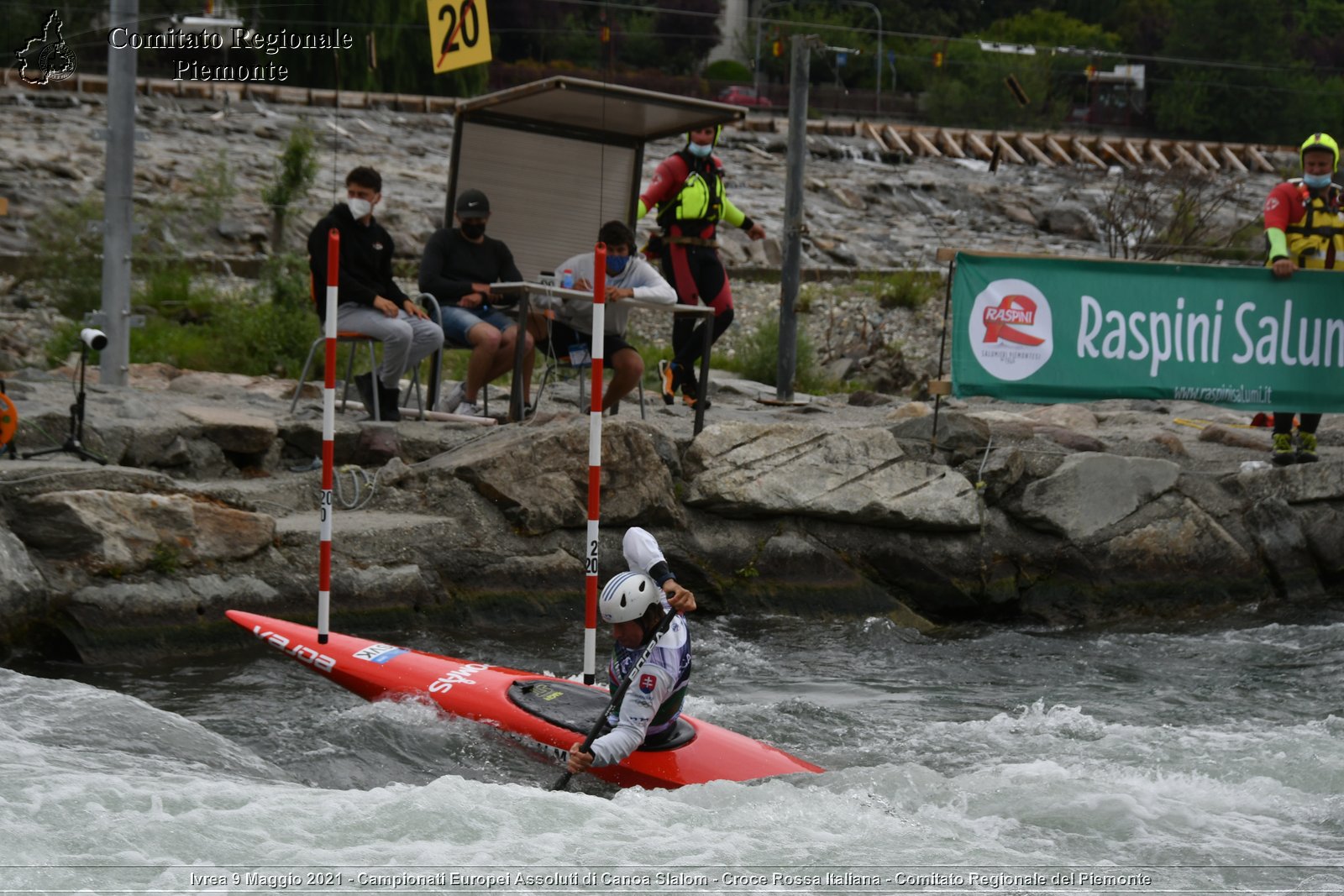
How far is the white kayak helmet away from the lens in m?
5.89

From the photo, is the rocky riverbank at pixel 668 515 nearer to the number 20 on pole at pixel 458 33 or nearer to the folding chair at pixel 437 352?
the folding chair at pixel 437 352

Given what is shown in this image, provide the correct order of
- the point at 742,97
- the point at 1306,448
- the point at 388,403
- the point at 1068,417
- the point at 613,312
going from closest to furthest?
the point at 388,403 < the point at 613,312 < the point at 1306,448 < the point at 1068,417 < the point at 742,97

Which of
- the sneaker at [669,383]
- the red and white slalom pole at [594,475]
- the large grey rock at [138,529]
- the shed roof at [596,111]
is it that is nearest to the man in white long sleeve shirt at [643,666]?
the red and white slalom pole at [594,475]

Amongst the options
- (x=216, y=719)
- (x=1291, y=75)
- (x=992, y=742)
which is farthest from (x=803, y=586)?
(x=1291, y=75)

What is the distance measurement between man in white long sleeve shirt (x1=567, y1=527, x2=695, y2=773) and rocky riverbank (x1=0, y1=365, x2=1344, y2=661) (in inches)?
102

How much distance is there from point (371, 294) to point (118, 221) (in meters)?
2.08

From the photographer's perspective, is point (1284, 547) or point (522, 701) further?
point (1284, 547)

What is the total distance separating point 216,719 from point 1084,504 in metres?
5.80

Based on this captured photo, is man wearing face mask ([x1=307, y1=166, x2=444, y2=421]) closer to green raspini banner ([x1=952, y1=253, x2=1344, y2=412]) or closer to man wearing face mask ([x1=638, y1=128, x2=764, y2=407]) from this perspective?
man wearing face mask ([x1=638, y1=128, x2=764, y2=407])

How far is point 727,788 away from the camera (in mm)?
5836

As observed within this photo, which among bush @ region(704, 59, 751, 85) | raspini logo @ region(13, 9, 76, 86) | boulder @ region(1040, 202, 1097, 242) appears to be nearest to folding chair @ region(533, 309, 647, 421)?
raspini logo @ region(13, 9, 76, 86)

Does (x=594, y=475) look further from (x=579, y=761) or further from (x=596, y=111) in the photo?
(x=596, y=111)

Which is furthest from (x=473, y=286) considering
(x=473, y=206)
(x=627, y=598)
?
(x=627, y=598)

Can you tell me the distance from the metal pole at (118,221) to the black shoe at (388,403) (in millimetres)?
1775
